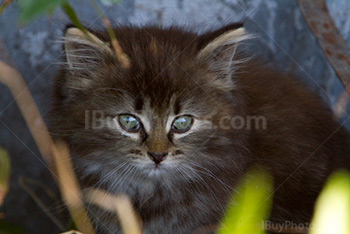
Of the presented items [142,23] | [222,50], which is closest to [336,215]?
[222,50]

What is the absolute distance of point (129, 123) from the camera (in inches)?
93.7

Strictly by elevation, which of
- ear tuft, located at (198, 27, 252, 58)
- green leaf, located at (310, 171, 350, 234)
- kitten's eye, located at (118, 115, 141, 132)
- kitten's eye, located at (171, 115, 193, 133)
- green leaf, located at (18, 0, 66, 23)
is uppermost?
ear tuft, located at (198, 27, 252, 58)

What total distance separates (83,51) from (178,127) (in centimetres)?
60

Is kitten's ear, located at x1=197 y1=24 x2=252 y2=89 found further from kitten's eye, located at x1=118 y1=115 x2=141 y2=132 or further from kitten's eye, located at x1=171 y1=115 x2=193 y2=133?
kitten's eye, located at x1=118 y1=115 x2=141 y2=132

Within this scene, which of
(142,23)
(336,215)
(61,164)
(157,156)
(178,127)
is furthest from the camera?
(142,23)

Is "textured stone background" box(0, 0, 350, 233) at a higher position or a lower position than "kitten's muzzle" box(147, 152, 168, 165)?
higher

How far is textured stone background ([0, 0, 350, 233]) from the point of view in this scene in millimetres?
3162

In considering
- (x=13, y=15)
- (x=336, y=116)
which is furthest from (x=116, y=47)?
(x=336, y=116)

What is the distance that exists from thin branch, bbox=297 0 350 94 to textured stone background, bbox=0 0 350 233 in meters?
0.12

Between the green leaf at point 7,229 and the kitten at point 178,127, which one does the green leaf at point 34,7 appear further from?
the green leaf at point 7,229

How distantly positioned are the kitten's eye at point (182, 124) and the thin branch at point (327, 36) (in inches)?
48.0

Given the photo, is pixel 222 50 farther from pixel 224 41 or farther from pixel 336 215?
pixel 336 215

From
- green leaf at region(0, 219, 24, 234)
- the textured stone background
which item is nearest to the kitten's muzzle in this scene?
green leaf at region(0, 219, 24, 234)

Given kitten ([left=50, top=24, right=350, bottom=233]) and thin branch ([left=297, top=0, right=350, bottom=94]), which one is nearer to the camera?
kitten ([left=50, top=24, right=350, bottom=233])
